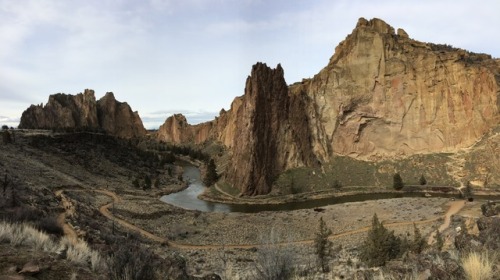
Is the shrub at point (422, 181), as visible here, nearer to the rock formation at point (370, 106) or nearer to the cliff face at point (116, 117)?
the rock formation at point (370, 106)

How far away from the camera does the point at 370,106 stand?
255 ft

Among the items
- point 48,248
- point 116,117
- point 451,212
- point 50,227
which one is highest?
point 116,117

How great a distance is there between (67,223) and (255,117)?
5536cm

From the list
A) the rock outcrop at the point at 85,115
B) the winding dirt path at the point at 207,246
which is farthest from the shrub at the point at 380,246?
the rock outcrop at the point at 85,115

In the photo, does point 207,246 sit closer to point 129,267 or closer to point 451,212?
point 129,267

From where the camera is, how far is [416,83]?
249 ft

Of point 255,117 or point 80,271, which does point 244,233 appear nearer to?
point 80,271

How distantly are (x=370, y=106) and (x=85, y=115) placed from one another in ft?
398

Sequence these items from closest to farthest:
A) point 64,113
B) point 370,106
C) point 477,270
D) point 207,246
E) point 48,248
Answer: point 477,270, point 48,248, point 207,246, point 370,106, point 64,113

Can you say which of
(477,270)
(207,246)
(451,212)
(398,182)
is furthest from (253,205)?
(477,270)

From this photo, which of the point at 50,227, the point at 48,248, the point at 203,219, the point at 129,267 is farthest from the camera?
the point at 203,219

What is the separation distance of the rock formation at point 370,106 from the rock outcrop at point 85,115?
257 ft

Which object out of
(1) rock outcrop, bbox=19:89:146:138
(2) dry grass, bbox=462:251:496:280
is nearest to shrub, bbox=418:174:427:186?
(2) dry grass, bbox=462:251:496:280

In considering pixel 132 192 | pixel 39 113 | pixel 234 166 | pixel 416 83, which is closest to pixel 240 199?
pixel 234 166
